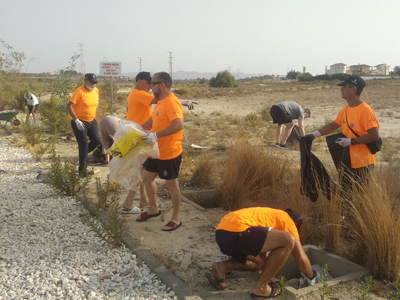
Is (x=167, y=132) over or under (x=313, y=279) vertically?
over

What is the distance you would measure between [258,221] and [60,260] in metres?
1.99

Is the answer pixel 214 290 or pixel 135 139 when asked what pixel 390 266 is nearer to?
pixel 214 290

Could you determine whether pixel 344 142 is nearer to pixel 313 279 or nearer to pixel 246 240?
pixel 313 279

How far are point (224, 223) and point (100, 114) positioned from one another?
11.8 meters

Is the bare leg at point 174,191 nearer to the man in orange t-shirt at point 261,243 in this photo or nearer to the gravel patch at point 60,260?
the gravel patch at point 60,260

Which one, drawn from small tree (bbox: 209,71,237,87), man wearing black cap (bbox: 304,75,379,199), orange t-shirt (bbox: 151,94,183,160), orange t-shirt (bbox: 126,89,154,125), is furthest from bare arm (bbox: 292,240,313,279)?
small tree (bbox: 209,71,237,87)

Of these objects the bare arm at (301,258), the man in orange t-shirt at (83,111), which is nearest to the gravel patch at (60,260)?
the bare arm at (301,258)

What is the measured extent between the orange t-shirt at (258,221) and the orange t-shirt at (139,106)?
8.53 ft

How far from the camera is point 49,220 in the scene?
17.0ft

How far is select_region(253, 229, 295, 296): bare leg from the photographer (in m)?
3.37

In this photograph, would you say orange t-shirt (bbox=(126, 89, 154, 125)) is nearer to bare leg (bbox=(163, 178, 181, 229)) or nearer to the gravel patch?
bare leg (bbox=(163, 178, 181, 229))

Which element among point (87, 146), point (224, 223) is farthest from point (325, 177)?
point (87, 146)

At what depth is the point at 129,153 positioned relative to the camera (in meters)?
4.78

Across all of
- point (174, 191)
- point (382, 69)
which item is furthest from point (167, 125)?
point (382, 69)
